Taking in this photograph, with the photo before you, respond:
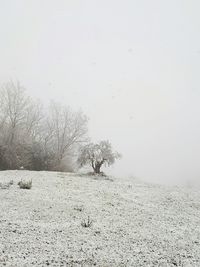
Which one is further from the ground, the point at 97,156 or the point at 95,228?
the point at 97,156

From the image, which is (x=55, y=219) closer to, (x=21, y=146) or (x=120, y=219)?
(x=120, y=219)

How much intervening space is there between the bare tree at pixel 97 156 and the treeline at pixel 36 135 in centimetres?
478

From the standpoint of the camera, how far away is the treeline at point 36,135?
2317 centimetres

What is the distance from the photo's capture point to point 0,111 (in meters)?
29.6

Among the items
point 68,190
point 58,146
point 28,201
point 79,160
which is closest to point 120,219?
point 28,201

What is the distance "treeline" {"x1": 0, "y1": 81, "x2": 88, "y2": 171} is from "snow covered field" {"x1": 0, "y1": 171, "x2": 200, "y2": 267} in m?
9.67

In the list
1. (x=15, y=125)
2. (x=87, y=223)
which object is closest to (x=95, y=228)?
(x=87, y=223)

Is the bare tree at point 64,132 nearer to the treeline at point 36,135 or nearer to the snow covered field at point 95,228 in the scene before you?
the treeline at point 36,135

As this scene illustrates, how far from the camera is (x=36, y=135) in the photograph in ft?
97.9

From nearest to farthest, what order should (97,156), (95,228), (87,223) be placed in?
(95,228) → (87,223) → (97,156)

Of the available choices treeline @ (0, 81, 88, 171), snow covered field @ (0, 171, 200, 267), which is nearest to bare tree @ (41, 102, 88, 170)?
treeline @ (0, 81, 88, 171)

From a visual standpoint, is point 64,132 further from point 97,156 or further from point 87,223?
point 87,223

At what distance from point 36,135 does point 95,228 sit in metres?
22.4

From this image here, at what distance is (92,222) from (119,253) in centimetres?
215
